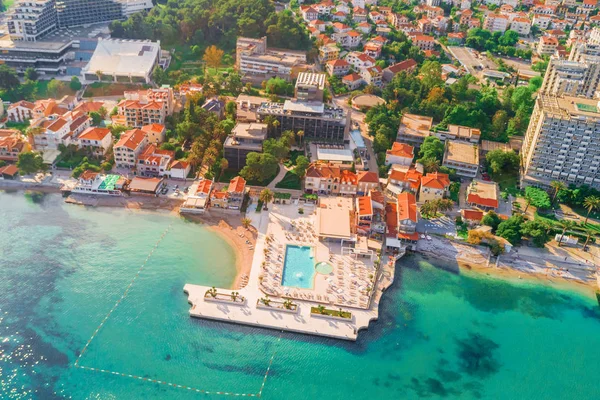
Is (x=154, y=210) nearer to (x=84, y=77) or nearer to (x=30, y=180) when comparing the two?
(x=30, y=180)

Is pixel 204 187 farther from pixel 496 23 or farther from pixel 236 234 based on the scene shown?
pixel 496 23

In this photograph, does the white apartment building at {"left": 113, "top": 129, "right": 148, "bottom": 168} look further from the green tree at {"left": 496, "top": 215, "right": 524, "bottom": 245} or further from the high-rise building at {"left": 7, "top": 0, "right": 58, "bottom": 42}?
the green tree at {"left": 496, "top": 215, "right": 524, "bottom": 245}

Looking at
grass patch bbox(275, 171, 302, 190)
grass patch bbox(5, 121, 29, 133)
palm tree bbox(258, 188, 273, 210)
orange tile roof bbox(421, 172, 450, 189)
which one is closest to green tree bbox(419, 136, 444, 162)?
orange tile roof bbox(421, 172, 450, 189)

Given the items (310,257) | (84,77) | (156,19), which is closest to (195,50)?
(156,19)

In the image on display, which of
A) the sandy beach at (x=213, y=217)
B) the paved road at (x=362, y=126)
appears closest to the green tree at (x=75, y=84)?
the sandy beach at (x=213, y=217)

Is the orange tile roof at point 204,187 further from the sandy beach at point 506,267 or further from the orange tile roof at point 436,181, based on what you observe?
the orange tile roof at point 436,181

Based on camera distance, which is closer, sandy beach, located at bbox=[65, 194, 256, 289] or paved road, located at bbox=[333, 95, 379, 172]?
sandy beach, located at bbox=[65, 194, 256, 289]
